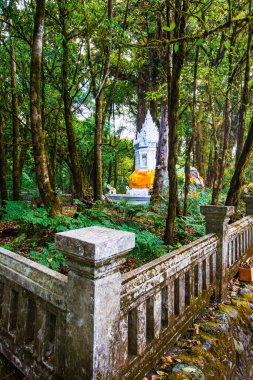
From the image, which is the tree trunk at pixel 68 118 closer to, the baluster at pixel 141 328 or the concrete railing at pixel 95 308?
the concrete railing at pixel 95 308

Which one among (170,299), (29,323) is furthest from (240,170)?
(29,323)

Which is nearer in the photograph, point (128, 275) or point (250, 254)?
point (128, 275)

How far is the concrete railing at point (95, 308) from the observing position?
1412 mm

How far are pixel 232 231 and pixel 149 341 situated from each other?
2.42 m

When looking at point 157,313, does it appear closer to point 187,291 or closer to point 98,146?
point 187,291

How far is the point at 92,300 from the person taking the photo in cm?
138

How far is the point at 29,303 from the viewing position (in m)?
2.04

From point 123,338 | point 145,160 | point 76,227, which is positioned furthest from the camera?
point 145,160

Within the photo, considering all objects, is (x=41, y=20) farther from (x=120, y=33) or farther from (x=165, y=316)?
(x=165, y=316)

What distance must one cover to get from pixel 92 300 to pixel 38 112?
4480 millimetres

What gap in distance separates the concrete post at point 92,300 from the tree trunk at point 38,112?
146 inches

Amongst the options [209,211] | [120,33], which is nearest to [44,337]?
[209,211]

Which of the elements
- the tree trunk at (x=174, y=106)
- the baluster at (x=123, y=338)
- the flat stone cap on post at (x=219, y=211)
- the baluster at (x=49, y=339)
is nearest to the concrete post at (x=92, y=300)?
the baluster at (x=123, y=338)

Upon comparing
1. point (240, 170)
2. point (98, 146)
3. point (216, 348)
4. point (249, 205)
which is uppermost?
point (98, 146)
